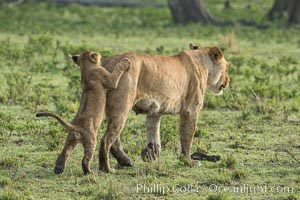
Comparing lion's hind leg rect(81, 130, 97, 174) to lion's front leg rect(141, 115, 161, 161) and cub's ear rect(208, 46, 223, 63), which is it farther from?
cub's ear rect(208, 46, 223, 63)

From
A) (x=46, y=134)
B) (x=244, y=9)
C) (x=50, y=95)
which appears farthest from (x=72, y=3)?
(x=46, y=134)

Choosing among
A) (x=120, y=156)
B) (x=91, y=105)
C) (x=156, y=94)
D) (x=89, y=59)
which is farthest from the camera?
(x=120, y=156)

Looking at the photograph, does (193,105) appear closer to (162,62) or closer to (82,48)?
(162,62)

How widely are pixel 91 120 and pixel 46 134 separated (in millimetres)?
1877

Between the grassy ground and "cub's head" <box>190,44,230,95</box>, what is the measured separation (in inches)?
24.7

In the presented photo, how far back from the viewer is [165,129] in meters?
9.68

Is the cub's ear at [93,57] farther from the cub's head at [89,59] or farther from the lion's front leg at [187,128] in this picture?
the lion's front leg at [187,128]

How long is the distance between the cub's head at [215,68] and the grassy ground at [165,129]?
628 mm

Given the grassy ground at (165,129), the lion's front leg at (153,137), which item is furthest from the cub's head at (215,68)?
the lion's front leg at (153,137)

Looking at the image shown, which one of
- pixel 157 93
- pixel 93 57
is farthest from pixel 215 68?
pixel 93 57

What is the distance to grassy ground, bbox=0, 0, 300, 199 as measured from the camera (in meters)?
Result: 7.87

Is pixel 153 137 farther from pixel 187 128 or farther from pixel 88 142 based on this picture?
pixel 88 142

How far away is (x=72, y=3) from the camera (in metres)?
28.6

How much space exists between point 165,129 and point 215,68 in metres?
0.86
